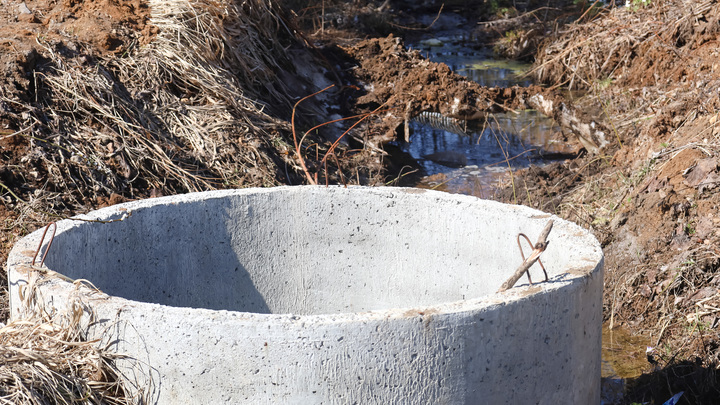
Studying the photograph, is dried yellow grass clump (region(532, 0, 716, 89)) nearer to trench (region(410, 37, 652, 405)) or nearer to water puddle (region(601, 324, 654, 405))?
trench (region(410, 37, 652, 405))

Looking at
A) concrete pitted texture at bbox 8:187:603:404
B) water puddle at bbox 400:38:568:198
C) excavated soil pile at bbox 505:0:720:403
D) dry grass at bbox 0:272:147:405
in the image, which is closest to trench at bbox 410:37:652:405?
water puddle at bbox 400:38:568:198

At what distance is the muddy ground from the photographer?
151 inches

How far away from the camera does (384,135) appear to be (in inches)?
266

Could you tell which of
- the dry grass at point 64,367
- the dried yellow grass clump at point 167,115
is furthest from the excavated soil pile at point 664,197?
the dry grass at point 64,367

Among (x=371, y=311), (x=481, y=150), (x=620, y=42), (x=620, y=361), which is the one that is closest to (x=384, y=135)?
(x=481, y=150)

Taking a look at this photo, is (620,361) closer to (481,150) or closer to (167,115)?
(167,115)

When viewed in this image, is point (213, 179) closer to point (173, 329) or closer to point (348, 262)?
point (348, 262)

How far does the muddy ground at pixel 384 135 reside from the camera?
3.83 metres

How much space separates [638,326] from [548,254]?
160 cm

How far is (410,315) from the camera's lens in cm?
181

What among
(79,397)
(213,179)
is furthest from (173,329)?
(213,179)

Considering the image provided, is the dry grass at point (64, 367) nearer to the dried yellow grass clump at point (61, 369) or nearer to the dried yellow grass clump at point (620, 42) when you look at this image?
the dried yellow grass clump at point (61, 369)

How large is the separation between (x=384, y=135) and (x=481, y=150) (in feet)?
3.74

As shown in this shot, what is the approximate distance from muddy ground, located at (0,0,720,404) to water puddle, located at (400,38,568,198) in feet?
0.85
